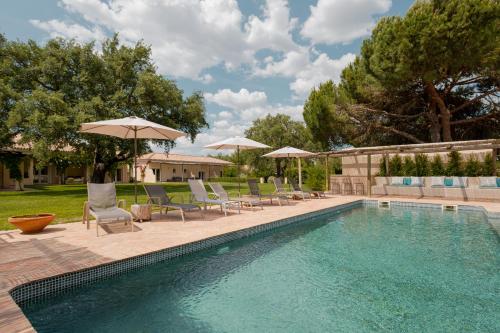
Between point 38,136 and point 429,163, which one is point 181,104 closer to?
point 38,136

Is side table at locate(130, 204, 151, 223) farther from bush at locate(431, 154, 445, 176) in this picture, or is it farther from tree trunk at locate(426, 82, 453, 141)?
tree trunk at locate(426, 82, 453, 141)

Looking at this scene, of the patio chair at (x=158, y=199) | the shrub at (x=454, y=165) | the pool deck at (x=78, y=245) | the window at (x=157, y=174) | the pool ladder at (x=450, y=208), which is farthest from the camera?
the window at (x=157, y=174)

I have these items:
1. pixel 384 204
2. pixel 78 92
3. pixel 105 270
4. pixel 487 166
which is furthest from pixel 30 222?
pixel 487 166

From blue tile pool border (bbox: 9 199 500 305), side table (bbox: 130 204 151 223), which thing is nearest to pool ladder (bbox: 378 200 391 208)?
blue tile pool border (bbox: 9 199 500 305)

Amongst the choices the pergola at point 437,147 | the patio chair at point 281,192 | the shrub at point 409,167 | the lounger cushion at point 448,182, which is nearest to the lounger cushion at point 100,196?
the patio chair at point 281,192

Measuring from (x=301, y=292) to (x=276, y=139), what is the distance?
33821 millimetres

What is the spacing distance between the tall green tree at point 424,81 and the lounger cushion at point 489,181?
248 inches

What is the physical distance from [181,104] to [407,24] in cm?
1553

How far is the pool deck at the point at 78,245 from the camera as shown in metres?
3.63

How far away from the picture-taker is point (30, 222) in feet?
21.0

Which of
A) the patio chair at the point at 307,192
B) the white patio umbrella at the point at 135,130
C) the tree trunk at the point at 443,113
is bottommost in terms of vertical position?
the patio chair at the point at 307,192

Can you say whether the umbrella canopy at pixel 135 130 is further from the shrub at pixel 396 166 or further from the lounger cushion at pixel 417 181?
the shrub at pixel 396 166

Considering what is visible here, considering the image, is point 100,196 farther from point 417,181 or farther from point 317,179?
point 317,179

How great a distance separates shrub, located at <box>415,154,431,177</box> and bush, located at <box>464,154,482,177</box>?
1.68m
